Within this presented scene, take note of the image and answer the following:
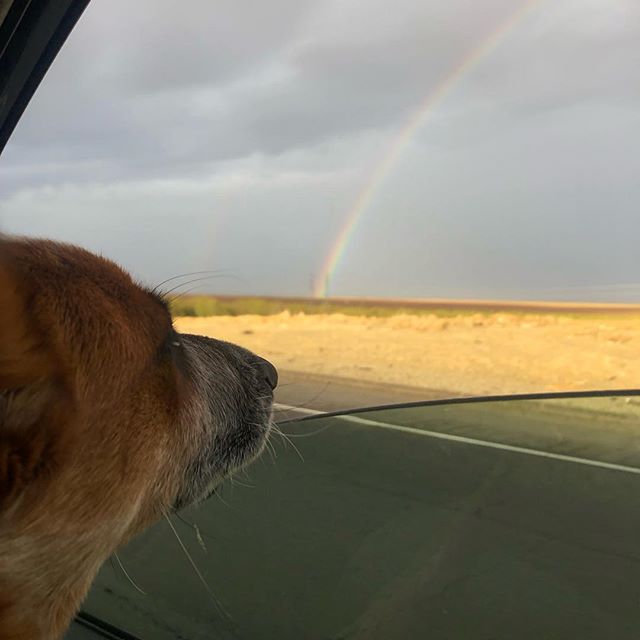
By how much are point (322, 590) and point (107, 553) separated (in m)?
0.85

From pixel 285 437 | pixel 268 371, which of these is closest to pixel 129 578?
pixel 285 437

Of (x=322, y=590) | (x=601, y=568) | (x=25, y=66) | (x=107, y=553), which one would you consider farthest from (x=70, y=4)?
(x=601, y=568)

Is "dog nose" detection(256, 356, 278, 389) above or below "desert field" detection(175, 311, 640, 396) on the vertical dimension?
above

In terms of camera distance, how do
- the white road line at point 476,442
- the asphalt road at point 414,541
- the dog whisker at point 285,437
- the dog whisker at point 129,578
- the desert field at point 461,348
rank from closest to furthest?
the asphalt road at point 414,541 < the dog whisker at point 129,578 < the dog whisker at point 285,437 < the white road line at point 476,442 < the desert field at point 461,348

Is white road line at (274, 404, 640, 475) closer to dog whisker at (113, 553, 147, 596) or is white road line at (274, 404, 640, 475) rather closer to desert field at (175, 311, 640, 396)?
desert field at (175, 311, 640, 396)

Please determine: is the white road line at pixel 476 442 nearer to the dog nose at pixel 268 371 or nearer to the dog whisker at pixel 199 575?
the dog nose at pixel 268 371

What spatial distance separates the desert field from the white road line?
484 mm

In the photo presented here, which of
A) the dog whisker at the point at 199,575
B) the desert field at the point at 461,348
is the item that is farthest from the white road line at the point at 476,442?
the dog whisker at the point at 199,575

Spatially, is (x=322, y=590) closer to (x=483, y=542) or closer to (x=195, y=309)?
(x=483, y=542)

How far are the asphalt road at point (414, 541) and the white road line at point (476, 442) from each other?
14mm

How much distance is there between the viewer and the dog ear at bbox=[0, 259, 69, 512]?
1.40 m

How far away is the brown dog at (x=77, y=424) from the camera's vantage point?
1.46 meters

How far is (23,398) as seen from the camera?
1.45 meters

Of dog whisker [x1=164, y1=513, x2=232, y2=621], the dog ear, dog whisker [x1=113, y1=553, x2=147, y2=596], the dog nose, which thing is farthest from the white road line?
the dog ear
